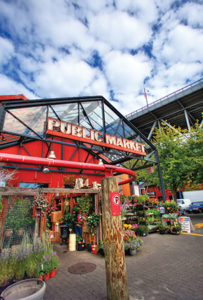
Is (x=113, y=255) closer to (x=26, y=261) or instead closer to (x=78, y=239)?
(x=26, y=261)

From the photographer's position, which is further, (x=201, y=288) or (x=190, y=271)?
(x=190, y=271)

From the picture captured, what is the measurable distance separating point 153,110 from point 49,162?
78.0ft

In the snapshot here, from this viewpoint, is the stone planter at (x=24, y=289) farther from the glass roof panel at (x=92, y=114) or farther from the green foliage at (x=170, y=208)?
the glass roof panel at (x=92, y=114)

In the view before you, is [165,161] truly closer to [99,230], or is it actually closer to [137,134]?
[137,134]

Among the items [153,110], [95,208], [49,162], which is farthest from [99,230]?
[153,110]

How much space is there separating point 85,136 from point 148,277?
782 centimetres

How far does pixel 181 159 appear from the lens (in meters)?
15.5

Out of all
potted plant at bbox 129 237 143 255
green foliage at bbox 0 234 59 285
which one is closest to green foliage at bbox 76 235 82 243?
potted plant at bbox 129 237 143 255

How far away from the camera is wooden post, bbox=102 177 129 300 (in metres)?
2.92

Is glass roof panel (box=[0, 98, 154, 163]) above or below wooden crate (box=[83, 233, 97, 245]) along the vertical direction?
above

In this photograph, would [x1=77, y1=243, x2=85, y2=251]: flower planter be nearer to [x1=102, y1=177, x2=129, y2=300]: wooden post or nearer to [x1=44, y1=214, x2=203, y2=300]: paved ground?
[x1=44, y1=214, x2=203, y2=300]: paved ground

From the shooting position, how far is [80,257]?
6117mm

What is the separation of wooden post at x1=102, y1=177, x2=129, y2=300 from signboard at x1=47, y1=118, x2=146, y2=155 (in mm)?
6626

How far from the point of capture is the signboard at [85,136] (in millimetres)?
9281
